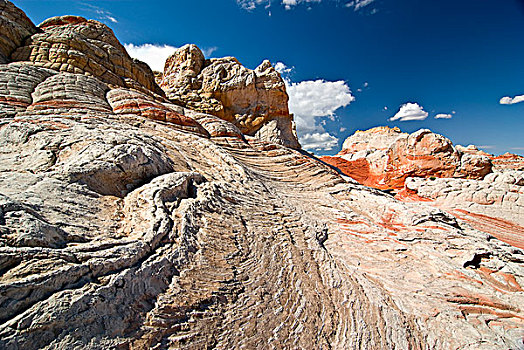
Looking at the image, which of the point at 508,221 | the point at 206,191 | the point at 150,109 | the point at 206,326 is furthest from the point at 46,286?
the point at 508,221

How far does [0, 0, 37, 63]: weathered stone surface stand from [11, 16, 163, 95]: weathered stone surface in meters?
0.22

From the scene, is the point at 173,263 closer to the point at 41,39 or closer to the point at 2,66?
the point at 2,66

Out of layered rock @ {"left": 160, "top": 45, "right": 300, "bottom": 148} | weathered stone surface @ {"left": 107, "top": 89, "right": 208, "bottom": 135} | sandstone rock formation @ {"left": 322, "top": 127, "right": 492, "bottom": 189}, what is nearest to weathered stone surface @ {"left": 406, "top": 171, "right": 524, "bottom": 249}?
sandstone rock formation @ {"left": 322, "top": 127, "right": 492, "bottom": 189}

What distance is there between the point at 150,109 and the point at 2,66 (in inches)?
155

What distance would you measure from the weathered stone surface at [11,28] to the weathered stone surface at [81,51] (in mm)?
223

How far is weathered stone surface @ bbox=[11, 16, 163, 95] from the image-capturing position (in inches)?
338

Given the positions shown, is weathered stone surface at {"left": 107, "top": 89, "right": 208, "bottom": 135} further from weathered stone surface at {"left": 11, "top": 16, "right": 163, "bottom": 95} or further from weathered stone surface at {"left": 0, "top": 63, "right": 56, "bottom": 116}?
weathered stone surface at {"left": 11, "top": 16, "right": 163, "bottom": 95}

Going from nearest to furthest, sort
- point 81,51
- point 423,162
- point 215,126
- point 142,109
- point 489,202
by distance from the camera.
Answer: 1. point 142,109
2. point 215,126
3. point 81,51
4. point 489,202
5. point 423,162

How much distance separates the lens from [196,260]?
9.61 feet

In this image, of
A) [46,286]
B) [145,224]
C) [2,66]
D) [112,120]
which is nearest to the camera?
→ [46,286]

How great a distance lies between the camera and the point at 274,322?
9.01ft

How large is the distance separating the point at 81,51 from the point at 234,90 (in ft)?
32.9

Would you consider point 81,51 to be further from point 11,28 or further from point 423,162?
point 423,162

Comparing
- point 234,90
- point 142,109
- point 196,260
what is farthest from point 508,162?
point 142,109
